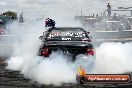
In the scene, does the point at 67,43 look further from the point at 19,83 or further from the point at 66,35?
the point at 19,83

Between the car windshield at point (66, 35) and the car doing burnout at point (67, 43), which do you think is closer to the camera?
the car doing burnout at point (67, 43)

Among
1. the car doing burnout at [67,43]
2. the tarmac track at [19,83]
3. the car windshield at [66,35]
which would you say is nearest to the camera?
the tarmac track at [19,83]

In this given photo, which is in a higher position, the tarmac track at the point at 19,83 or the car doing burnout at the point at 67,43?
the car doing burnout at the point at 67,43

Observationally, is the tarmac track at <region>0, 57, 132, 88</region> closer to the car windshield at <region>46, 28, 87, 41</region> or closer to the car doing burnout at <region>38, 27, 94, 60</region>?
the car doing burnout at <region>38, 27, 94, 60</region>

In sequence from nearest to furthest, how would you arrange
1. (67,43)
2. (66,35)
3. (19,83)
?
(19,83), (67,43), (66,35)

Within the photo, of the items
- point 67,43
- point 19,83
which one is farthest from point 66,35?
point 19,83

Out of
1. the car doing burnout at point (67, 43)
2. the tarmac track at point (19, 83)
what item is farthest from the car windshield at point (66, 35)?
the tarmac track at point (19, 83)

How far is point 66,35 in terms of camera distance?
1149 centimetres

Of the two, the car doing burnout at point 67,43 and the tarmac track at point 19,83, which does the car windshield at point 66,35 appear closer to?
the car doing burnout at point 67,43

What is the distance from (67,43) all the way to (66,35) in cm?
109

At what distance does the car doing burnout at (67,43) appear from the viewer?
1021cm

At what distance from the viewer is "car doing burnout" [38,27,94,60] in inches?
402

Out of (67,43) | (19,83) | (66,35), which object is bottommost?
(19,83)

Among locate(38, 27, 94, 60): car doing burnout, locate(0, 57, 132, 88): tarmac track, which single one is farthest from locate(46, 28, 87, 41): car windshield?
locate(0, 57, 132, 88): tarmac track
